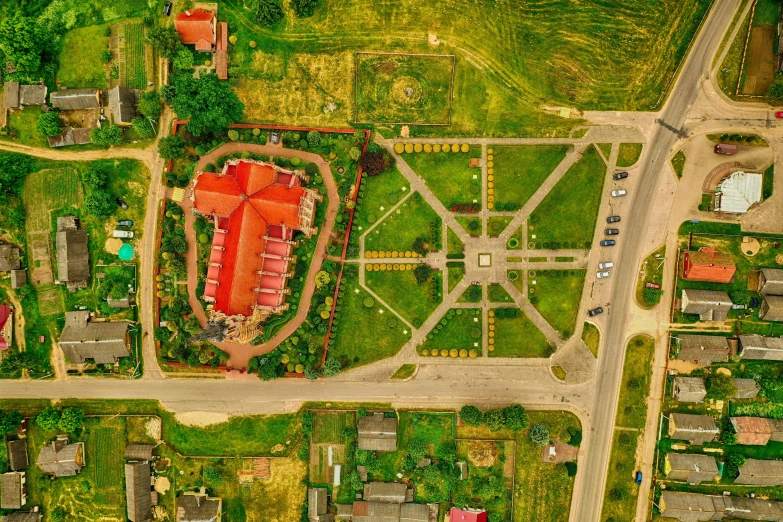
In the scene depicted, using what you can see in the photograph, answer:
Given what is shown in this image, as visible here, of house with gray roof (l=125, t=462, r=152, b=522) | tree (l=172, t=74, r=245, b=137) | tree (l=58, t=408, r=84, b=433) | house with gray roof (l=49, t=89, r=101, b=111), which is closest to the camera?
tree (l=172, t=74, r=245, b=137)

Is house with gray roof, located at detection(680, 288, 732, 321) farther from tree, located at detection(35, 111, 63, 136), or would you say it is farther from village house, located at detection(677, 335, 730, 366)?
tree, located at detection(35, 111, 63, 136)

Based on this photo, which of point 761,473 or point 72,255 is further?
point 72,255

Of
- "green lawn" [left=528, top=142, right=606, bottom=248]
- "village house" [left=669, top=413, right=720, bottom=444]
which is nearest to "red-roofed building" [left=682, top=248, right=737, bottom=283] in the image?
"green lawn" [left=528, top=142, right=606, bottom=248]

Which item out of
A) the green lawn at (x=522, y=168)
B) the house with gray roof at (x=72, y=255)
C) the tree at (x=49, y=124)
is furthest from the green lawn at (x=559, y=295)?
the tree at (x=49, y=124)

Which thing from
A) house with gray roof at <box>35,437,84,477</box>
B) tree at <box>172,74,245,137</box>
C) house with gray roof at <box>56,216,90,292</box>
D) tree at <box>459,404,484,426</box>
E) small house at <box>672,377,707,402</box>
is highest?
tree at <box>172,74,245,137</box>

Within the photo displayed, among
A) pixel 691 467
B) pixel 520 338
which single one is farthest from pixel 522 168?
pixel 691 467

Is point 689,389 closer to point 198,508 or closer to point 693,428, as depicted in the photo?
point 693,428

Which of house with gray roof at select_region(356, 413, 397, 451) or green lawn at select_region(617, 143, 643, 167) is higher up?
green lawn at select_region(617, 143, 643, 167)
